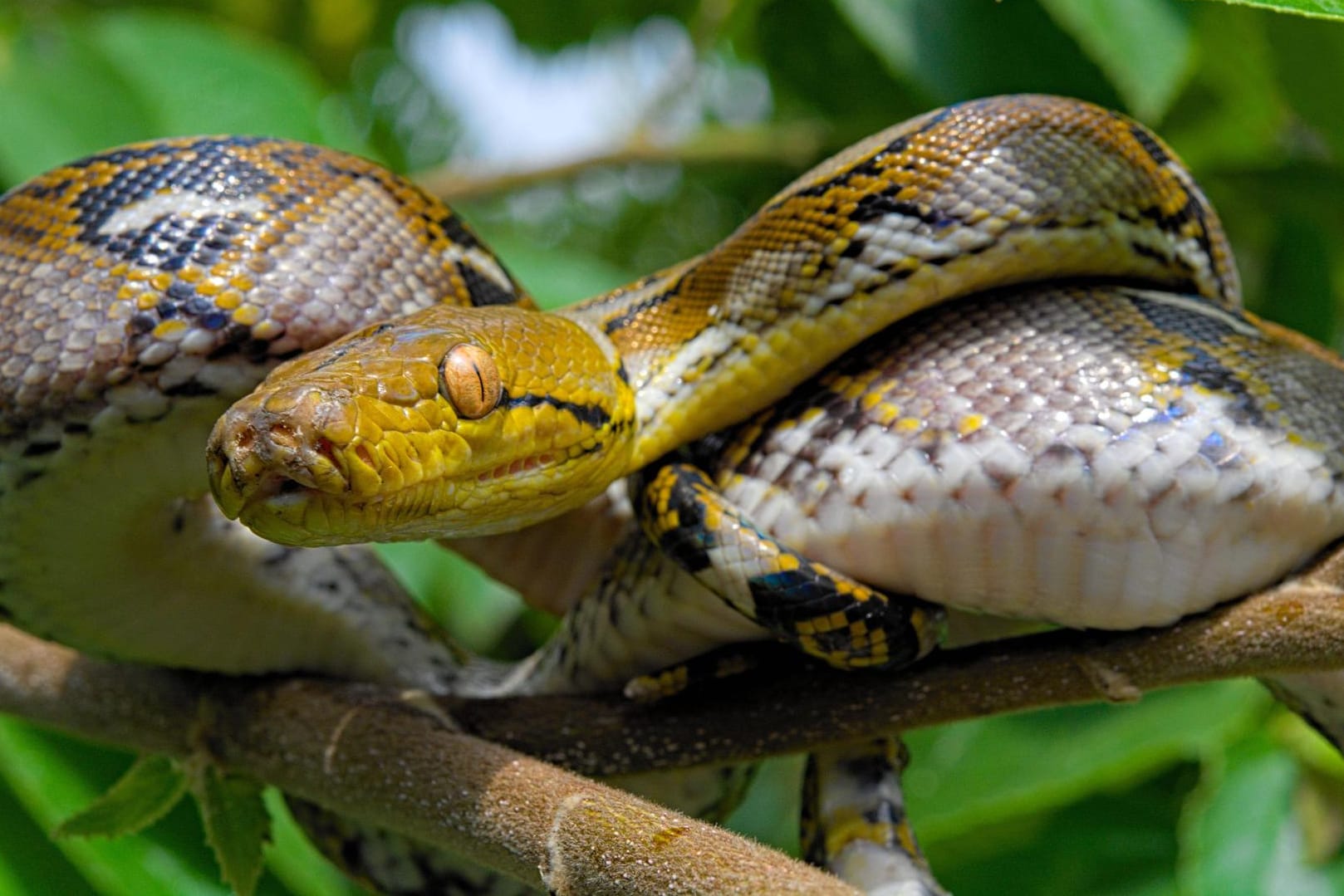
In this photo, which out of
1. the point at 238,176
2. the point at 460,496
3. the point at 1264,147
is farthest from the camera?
the point at 1264,147

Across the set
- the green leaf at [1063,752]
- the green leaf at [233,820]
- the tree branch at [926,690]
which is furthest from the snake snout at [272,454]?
the green leaf at [1063,752]

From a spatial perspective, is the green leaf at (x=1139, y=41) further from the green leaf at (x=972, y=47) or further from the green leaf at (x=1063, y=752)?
the green leaf at (x=1063, y=752)

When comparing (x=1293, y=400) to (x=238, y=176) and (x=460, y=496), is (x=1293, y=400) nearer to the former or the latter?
(x=460, y=496)

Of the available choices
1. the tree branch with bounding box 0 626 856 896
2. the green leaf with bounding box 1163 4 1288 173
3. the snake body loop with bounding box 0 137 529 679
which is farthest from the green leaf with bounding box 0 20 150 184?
the green leaf with bounding box 1163 4 1288 173

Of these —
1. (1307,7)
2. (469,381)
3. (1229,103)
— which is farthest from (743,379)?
(1229,103)

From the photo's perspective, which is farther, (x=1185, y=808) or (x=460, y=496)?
(x=1185, y=808)

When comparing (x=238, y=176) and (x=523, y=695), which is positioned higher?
(x=238, y=176)

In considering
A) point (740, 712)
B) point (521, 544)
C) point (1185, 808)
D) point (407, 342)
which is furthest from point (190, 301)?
point (1185, 808)
